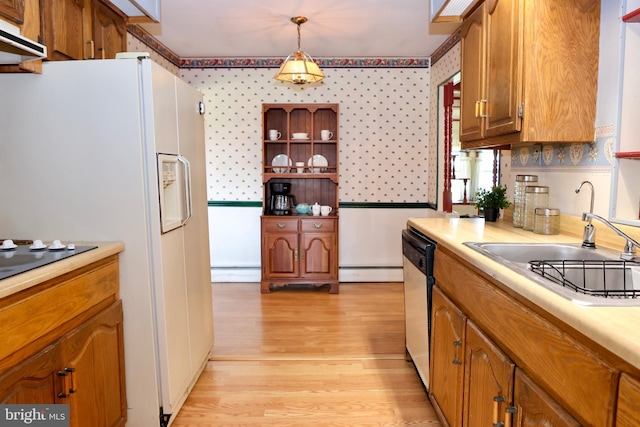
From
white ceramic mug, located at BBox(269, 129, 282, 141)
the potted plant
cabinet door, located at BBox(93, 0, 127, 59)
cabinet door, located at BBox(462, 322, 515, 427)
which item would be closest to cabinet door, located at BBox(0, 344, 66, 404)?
cabinet door, located at BBox(462, 322, 515, 427)

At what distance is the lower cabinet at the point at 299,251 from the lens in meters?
4.34

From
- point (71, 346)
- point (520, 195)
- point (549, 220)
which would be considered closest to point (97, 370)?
point (71, 346)

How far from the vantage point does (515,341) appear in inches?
48.2

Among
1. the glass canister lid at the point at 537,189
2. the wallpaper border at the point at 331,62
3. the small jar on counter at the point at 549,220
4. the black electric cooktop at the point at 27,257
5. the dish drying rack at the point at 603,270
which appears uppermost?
the wallpaper border at the point at 331,62

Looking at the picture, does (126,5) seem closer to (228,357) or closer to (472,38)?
(472,38)

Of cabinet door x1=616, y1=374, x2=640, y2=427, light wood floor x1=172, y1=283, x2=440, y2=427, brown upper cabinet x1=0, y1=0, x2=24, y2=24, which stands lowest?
light wood floor x1=172, y1=283, x2=440, y2=427

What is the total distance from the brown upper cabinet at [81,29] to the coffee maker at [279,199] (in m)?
2.22

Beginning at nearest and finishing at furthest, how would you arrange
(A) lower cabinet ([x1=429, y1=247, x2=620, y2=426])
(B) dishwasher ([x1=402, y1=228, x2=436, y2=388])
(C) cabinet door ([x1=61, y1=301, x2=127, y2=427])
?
(A) lower cabinet ([x1=429, y1=247, x2=620, y2=426]), (C) cabinet door ([x1=61, y1=301, x2=127, y2=427]), (B) dishwasher ([x1=402, y1=228, x2=436, y2=388])

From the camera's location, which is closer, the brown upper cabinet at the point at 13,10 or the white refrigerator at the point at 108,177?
the brown upper cabinet at the point at 13,10

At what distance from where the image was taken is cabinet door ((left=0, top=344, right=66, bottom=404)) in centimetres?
126

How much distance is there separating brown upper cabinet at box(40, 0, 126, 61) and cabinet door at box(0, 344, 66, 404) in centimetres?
129

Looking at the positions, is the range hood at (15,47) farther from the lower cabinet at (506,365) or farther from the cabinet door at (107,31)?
the lower cabinet at (506,365)

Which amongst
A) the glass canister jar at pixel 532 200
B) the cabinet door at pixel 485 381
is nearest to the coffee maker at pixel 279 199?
the glass canister jar at pixel 532 200

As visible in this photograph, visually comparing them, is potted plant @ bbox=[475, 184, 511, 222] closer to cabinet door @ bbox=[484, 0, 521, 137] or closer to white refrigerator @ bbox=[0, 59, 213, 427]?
cabinet door @ bbox=[484, 0, 521, 137]
